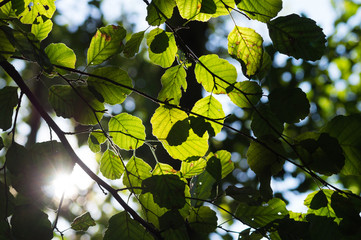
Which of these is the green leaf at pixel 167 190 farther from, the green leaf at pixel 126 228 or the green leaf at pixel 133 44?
the green leaf at pixel 133 44

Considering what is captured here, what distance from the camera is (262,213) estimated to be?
2.42 ft

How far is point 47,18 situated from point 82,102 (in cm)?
20

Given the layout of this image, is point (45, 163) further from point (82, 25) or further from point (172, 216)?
point (82, 25)

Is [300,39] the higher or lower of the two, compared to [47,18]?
lower

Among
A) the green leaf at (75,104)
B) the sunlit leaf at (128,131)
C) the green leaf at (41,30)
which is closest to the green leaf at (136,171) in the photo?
the sunlit leaf at (128,131)

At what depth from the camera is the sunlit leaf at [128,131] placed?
2.53 feet

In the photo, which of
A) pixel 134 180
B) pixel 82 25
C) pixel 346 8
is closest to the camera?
pixel 134 180

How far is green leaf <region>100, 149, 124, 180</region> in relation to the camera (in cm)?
83

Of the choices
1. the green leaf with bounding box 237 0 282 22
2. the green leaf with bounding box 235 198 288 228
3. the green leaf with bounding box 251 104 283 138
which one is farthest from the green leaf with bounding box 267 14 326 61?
the green leaf with bounding box 235 198 288 228

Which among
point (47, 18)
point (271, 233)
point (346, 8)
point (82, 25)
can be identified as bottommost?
point (271, 233)

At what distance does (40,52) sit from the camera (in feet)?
1.83

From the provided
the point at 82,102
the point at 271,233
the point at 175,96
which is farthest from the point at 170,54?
the point at 271,233

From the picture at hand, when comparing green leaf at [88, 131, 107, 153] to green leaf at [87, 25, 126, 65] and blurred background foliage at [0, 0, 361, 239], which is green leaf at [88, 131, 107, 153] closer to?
green leaf at [87, 25, 126, 65]

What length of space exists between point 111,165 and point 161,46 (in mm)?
359
